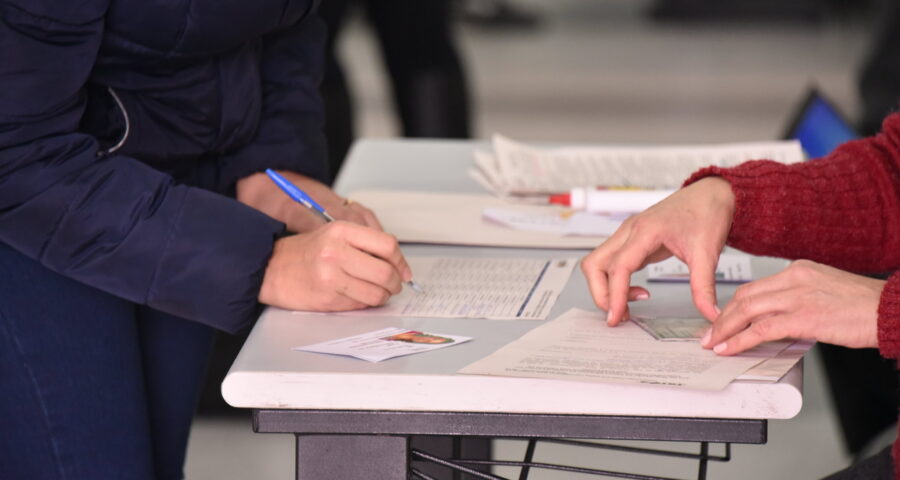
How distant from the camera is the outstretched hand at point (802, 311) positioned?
93 centimetres

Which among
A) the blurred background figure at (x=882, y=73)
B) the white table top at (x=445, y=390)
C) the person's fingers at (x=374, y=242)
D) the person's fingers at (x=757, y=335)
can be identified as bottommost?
the white table top at (x=445, y=390)

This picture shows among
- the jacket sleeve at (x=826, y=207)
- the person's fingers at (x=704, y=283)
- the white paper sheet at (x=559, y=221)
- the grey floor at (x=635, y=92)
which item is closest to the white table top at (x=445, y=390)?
the person's fingers at (x=704, y=283)

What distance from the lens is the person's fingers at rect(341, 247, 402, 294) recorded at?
1.05m

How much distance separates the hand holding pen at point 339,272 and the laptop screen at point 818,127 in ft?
2.54

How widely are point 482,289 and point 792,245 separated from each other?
0.29m

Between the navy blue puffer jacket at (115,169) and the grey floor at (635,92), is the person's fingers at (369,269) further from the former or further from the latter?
the grey floor at (635,92)

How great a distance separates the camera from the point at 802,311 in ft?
3.08

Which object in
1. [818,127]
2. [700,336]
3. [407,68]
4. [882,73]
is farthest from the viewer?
[407,68]

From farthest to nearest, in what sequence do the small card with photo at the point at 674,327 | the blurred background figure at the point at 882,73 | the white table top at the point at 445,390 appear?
the blurred background figure at the point at 882,73 < the small card with photo at the point at 674,327 < the white table top at the point at 445,390

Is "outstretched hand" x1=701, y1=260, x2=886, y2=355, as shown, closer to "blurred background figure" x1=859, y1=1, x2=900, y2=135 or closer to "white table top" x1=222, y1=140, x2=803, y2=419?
"white table top" x1=222, y1=140, x2=803, y2=419

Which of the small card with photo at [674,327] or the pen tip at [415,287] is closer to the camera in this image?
the small card with photo at [674,327]

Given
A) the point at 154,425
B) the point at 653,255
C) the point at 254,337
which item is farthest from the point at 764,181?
the point at 154,425

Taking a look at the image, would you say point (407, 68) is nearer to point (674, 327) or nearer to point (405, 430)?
point (674, 327)

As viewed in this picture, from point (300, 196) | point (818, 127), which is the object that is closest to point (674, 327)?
point (300, 196)
